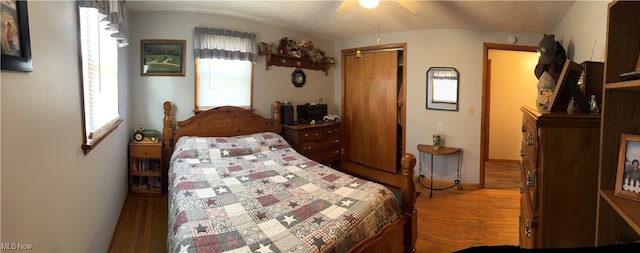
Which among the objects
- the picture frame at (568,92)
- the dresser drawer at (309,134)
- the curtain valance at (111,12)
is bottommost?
the dresser drawer at (309,134)

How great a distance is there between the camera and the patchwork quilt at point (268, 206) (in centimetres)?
139

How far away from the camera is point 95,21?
84.8 inches

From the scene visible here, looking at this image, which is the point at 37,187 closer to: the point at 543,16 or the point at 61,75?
the point at 61,75

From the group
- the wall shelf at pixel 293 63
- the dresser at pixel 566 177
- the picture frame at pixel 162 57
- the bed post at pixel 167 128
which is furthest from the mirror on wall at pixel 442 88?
the bed post at pixel 167 128

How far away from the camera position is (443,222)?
2877 millimetres

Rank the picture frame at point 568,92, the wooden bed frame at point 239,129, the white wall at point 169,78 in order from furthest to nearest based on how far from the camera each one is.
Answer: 1. the white wall at point 169,78
2. the wooden bed frame at point 239,129
3. the picture frame at point 568,92

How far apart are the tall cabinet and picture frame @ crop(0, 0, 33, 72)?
1.89m

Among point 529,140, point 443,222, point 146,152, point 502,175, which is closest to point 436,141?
point 443,222

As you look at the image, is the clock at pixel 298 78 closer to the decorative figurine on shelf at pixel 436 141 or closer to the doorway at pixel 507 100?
the decorative figurine on shelf at pixel 436 141

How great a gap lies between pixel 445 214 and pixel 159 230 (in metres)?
2.71

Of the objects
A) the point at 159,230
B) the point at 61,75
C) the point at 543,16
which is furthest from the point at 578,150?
the point at 159,230

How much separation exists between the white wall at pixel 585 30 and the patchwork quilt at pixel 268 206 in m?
1.56

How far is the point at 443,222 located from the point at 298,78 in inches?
103

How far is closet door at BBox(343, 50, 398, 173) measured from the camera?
4.27 metres
